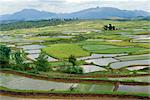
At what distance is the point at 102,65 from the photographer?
18.9 m

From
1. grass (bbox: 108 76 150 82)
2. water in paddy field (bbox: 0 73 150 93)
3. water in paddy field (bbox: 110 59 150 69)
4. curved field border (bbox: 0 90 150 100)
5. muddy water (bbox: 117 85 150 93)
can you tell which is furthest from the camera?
water in paddy field (bbox: 110 59 150 69)

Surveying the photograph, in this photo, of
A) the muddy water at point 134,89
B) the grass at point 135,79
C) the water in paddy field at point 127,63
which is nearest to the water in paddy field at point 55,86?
the muddy water at point 134,89

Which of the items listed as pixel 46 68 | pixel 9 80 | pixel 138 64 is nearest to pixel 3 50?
pixel 46 68

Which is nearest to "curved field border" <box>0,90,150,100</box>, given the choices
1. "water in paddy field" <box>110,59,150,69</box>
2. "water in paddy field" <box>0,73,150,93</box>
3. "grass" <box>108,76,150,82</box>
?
"water in paddy field" <box>0,73,150,93</box>

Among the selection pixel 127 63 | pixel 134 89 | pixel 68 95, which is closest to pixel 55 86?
pixel 68 95

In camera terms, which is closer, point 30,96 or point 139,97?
point 139,97

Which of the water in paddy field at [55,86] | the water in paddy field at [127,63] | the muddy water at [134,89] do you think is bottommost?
the water in paddy field at [127,63]

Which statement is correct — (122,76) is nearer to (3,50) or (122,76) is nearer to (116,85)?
A: (116,85)

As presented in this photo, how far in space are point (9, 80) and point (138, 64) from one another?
829cm

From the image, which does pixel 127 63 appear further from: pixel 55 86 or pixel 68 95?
pixel 68 95

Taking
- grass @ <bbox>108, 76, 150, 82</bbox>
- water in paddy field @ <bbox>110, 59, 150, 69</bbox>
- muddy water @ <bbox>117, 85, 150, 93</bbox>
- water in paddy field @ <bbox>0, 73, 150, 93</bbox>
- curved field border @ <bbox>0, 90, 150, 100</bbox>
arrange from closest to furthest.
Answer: curved field border @ <bbox>0, 90, 150, 100</bbox> < muddy water @ <bbox>117, 85, 150, 93</bbox> < water in paddy field @ <bbox>0, 73, 150, 93</bbox> < grass @ <bbox>108, 76, 150, 82</bbox> < water in paddy field @ <bbox>110, 59, 150, 69</bbox>

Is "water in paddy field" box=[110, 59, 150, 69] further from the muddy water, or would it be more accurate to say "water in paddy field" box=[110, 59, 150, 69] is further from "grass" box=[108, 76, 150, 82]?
the muddy water

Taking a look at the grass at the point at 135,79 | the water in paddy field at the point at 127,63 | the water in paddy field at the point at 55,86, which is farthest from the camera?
the water in paddy field at the point at 127,63

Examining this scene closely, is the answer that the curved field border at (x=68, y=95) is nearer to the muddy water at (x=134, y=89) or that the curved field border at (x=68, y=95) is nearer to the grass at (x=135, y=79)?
the muddy water at (x=134, y=89)
